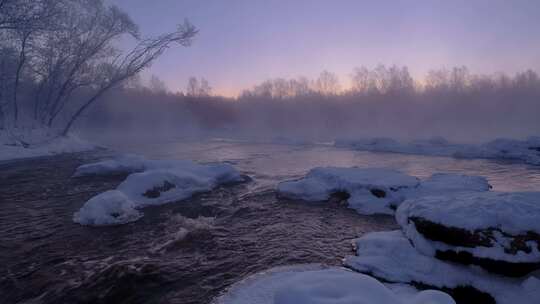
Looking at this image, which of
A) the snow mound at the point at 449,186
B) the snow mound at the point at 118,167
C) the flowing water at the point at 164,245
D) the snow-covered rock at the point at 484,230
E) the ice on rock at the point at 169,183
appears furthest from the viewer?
the snow mound at the point at 118,167

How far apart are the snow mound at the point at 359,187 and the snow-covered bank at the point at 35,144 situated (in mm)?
19158

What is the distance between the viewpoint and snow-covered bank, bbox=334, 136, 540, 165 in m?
19.2

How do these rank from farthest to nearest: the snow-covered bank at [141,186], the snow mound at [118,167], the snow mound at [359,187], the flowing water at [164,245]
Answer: the snow mound at [118,167] → the snow mound at [359,187] → the snow-covered bank at [141,186] → the flowing water at [164,245]

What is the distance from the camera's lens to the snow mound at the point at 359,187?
7953mm

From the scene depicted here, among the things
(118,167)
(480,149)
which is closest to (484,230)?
(118,167)

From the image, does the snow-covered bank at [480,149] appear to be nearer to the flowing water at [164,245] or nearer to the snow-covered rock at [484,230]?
the snow-covered rock at [484,230]

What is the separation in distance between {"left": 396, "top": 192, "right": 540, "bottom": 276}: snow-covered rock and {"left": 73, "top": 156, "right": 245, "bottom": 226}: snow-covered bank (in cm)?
608

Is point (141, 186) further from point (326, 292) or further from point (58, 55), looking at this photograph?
point (58, 55)

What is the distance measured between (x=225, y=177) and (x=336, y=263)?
21.9 ft

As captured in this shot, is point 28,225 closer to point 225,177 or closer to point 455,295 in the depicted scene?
point 225,177

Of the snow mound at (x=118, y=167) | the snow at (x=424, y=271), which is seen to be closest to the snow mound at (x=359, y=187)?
the snow at (x=424, y=271)

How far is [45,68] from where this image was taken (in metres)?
24.0

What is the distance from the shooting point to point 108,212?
6.94 metres

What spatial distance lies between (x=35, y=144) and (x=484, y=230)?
26.7m
